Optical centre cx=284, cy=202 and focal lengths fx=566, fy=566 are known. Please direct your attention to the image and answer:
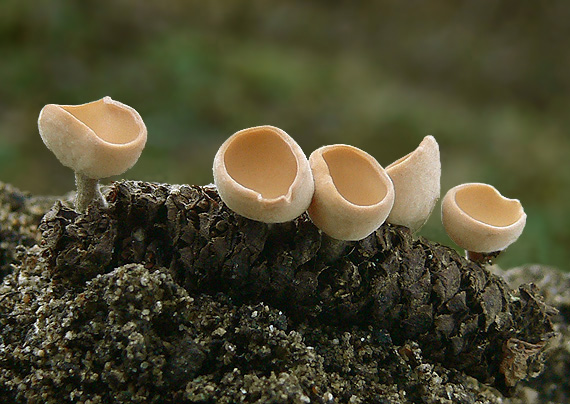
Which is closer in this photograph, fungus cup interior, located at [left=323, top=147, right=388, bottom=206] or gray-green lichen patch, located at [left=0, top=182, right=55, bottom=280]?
fungus cup interior, located at [left=323, top=147, right=388, bottom=206]

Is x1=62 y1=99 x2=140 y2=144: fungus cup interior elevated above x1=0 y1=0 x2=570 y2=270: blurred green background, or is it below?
above

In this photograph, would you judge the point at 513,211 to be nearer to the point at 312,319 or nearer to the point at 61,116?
the point at 312,319

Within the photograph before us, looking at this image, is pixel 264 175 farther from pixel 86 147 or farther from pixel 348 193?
pixel 86 147

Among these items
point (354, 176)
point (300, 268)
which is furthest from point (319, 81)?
point (300, 268)

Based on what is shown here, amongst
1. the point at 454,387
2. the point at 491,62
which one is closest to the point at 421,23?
the point at 491,62

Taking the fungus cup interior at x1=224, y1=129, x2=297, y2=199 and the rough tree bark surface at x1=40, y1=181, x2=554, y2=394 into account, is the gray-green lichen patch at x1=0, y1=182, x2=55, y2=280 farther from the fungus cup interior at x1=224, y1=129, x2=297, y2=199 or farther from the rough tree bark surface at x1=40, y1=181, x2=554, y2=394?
the fungus cup interior at x1=224, y1=129, x2=297, y2=199

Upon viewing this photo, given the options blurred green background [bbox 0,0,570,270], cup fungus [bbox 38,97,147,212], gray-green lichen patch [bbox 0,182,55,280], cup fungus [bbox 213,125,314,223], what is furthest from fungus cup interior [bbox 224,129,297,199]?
blurred green background [bbox 0,0,570,270]

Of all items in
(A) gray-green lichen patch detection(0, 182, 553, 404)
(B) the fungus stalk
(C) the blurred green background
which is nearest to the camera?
(A) gray-green lichen patch detection(0, 182, 553, 404)

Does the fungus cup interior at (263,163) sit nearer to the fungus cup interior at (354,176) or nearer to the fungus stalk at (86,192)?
the fungus cup interior at (354,176)
